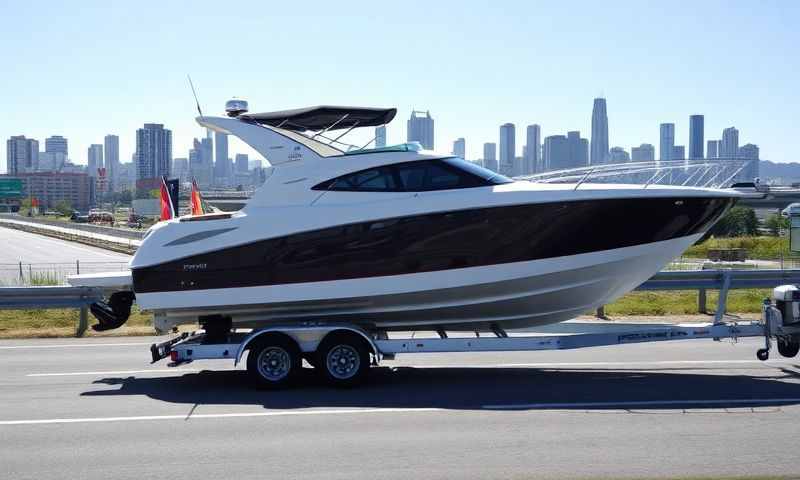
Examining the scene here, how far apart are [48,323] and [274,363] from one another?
27.4ft

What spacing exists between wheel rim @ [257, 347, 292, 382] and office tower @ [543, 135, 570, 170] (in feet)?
18.4

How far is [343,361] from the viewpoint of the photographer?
990 centimetres

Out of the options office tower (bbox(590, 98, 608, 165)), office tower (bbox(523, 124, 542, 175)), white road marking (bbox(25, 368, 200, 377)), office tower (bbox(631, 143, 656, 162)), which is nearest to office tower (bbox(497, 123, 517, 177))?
office tower (bbox(523, 124, 542, 175))

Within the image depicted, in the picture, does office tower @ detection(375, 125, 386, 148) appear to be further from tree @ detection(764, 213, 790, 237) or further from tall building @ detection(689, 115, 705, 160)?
tree @ detection(764, 213, 790, 237)

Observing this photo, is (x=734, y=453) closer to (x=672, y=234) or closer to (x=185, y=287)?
(x=672, y=234)

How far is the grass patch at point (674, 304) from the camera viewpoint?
53.1ft

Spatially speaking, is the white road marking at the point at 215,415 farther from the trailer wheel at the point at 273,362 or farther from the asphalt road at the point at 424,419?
the trailer wheel at the point at 273,362

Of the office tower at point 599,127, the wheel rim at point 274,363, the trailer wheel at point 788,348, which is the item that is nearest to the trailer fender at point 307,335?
the wheel rim at point 274,363

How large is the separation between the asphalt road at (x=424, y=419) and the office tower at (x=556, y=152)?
11.5 feet

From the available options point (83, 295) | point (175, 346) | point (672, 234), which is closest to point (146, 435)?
point (175, 346)

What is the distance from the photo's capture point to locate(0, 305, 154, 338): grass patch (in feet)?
49.9

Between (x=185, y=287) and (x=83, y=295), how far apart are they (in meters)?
5.46

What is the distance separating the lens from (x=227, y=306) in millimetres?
10461

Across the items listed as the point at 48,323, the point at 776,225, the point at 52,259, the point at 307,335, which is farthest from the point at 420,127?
the point at 776,225
